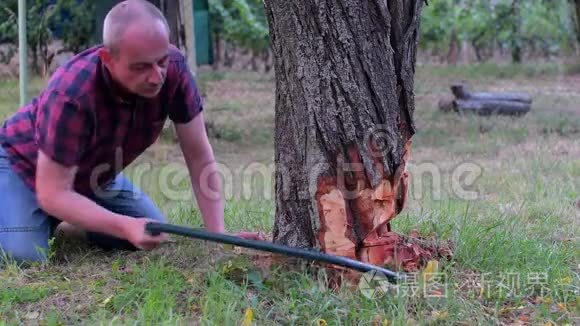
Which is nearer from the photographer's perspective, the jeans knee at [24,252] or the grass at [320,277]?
the grass at [320,277]

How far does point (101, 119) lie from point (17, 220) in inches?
27.2

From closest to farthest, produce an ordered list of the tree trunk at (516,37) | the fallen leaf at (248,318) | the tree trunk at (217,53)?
the fallen leaf at (248,318), the tree trunk at (217,53), the tree trunk at (516,37)

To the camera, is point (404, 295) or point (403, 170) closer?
point (404, 295)

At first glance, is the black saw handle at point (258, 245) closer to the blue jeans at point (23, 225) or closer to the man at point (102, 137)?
the man at point (102, 137)

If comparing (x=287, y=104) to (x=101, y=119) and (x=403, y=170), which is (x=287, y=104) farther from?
(x=101, y=119)

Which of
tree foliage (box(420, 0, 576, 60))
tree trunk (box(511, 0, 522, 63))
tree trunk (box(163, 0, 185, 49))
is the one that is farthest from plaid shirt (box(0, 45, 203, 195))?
tree trunk (box(511, 0, 522, 63))

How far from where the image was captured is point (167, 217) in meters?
Answer: 3.88

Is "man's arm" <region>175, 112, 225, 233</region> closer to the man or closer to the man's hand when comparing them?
the man

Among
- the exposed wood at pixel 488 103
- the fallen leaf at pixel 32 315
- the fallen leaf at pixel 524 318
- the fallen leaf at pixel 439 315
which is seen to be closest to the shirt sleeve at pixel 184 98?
the fallen leaf at pixel 32 315

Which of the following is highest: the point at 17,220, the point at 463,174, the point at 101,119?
the point at 101,119

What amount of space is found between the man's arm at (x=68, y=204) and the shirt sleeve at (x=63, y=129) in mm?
33

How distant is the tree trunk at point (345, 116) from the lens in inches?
106

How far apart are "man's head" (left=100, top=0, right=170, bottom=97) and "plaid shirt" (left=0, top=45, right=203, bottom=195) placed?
0.16 m

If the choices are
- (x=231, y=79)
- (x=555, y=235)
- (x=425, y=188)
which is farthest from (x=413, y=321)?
(x=231, y=79)
